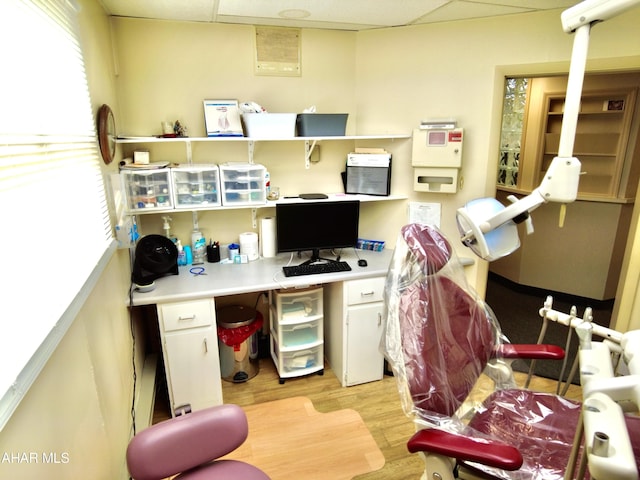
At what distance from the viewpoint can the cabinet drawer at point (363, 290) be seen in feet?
8.13

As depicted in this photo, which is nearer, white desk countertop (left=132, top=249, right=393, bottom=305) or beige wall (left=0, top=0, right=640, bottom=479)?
beige wall (left=0, top=0, right=640, bottom=479)

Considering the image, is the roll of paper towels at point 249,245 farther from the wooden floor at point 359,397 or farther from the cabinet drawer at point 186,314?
the wooden floor at point 359,397

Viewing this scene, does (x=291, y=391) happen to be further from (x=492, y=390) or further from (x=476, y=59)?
(x=476, y=59)

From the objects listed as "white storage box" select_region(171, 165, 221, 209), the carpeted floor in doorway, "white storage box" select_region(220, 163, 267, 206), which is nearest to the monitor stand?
"white storage box" select_region(220, 163, 267, 206)

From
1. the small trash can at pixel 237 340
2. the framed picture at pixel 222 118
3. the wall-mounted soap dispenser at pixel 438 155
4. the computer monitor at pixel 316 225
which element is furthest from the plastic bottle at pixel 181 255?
the wall-mounted soap dispenser at pixel 438 155

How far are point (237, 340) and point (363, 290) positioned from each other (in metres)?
0.90

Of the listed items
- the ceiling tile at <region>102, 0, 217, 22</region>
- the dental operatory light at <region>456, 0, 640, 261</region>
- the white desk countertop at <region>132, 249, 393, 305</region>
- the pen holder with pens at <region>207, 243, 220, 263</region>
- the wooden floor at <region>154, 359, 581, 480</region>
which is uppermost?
the ceiling tile at <region>102, 0, 217, 22</region>

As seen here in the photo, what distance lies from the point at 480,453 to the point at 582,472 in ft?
1.61

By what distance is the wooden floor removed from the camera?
Answer: 2176mm

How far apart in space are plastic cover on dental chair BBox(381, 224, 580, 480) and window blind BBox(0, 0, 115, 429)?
114 centimetres

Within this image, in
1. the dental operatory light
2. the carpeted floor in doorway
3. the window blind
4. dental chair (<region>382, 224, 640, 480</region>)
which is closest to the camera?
the window blind

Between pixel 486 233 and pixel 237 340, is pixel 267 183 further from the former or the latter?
pixel 486 233

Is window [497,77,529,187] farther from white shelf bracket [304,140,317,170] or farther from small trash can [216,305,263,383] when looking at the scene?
small trash can [216,305,263,383]

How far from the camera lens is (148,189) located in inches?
91.7
